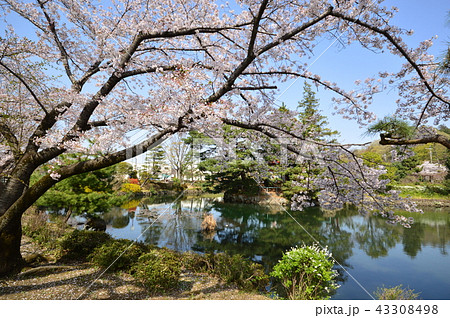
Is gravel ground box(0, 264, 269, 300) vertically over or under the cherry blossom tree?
under

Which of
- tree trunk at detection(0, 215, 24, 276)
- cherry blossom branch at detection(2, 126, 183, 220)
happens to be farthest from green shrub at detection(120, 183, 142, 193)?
cherry blossom branch at detection(2, 126, 183, 220)

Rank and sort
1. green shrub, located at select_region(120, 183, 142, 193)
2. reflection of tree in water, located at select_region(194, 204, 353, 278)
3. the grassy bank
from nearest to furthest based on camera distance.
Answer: the grassy bank < reflection of tree in water, located at select_region(194, 204, 353, 278) < green shrub, located at select_region(120, 183, 142, 193)

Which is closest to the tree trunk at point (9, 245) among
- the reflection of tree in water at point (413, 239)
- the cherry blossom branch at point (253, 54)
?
the cherry blossom branch at point (253, 54)

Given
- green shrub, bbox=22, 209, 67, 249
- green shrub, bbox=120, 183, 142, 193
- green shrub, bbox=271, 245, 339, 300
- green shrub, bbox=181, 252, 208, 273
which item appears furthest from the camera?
green shrub, bbox=120, 183, 142, 193

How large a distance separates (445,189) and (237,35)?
22.8 metres

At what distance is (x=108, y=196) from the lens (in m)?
7.98

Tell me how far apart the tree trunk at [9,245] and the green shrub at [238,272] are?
11.5ft

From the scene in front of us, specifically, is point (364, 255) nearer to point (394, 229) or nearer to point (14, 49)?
point (394, 229)

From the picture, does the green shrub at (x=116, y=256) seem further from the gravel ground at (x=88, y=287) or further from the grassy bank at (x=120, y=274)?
the gravel ground at (x=88, y=287)

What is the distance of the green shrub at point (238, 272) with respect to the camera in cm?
402

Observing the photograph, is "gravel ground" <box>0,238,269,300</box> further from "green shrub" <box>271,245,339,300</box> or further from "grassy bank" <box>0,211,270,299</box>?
"green shrub" <box>271,245,339,300</box>

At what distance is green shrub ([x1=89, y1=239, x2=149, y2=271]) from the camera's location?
420cm

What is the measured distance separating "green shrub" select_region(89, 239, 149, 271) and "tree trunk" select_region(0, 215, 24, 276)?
4.01 feet
